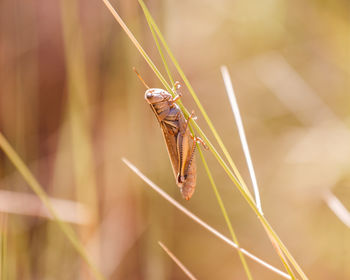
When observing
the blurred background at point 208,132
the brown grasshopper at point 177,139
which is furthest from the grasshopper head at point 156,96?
the blurred background at point 208,132

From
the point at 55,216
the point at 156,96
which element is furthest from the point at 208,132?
the point at 55,216

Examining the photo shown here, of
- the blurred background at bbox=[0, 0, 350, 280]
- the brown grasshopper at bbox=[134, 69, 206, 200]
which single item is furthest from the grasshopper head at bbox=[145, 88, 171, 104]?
the blurred background at bbox=[0, 0, 350, 280]

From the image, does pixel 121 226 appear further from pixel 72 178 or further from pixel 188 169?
pixel 188 169

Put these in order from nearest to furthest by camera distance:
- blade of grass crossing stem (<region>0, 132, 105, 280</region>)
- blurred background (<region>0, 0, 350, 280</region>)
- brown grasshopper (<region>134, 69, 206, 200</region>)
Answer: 1. blade of grass crossing stem (<region>0, 132, 105, 280</region>)
2. brown grasshopper (<region>134, 69, 206, 200</region>)
3. blurred background (<region>0, 0, 350, 280</region>)

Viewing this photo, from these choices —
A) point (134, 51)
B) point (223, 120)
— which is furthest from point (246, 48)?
point (134, 51)

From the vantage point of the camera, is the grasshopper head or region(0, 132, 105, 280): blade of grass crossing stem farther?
the grasshopper head

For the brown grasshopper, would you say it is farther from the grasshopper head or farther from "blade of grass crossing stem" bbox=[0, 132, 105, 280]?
"blade of grass crossing stem" bbox=[0, 132, 105, 280]

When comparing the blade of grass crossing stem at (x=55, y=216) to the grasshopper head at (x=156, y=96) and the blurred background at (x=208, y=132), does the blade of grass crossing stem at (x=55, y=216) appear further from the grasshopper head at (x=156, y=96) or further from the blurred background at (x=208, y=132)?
the blurred background at (x=208, y=132)
